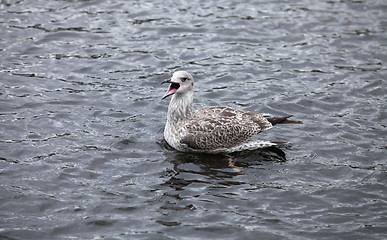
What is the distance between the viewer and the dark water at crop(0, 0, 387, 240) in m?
10.9

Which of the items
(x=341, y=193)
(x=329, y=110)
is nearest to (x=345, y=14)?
(x=329, y=110)

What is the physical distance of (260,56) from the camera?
56.9ft

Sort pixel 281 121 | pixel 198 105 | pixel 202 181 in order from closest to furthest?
pixel 202 181 → pixel 281 121 → pixel 198 105

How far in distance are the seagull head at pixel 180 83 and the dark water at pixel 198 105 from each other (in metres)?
1.20

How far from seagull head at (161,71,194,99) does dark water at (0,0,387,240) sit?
3.94 ft

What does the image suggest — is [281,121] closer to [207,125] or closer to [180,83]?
[207,125]

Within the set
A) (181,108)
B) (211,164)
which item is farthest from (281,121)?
(181,108)

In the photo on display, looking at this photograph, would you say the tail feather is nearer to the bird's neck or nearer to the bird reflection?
the bird reflection

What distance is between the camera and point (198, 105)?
15195 mm

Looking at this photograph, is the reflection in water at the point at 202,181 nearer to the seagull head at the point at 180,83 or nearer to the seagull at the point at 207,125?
the seagull at the point at 207,125

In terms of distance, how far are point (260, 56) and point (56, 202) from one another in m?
8.17

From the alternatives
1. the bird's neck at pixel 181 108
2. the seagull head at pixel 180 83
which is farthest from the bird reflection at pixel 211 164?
the seagull head at pixel 180 83

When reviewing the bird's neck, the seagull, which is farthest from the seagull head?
the bird's neck

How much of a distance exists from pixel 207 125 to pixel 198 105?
2.03 meters
